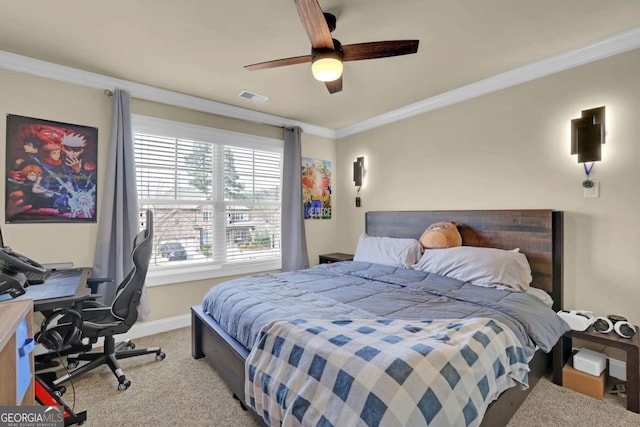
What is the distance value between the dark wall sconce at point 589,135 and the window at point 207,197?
124 inches

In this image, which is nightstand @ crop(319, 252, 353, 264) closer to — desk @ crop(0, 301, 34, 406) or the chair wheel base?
the chair wheel base

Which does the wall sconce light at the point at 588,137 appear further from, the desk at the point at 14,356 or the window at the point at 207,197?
the desk at the point at 14,356

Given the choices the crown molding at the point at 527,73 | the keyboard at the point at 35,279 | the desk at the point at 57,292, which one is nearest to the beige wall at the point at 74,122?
the desk at the point at 57,292

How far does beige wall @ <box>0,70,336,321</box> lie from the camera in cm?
250

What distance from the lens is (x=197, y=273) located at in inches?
135

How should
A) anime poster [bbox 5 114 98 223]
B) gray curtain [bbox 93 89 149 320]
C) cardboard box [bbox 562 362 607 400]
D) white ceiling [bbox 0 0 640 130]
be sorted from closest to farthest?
1. white ceiling [bbox 0 0 640 130]
2. cardboard box [bbox 562 362 607 400]
3. anime poster [bbox 5 114 98 223]
4. gray curtain [bbox 93 89 149 320]

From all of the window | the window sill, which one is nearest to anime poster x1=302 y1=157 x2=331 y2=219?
the window

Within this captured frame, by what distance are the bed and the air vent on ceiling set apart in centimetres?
198

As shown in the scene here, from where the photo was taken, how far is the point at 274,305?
1930 millimetres

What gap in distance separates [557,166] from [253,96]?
3.03 metres

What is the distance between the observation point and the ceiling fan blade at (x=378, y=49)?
1.76m

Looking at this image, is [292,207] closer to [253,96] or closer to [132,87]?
[253,96]

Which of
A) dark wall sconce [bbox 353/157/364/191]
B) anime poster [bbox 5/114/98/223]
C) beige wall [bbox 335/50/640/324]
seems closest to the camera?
beige wall [bbox 335/50/640/324]

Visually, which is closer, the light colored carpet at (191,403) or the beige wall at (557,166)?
the light colored carpet at (191,403)
